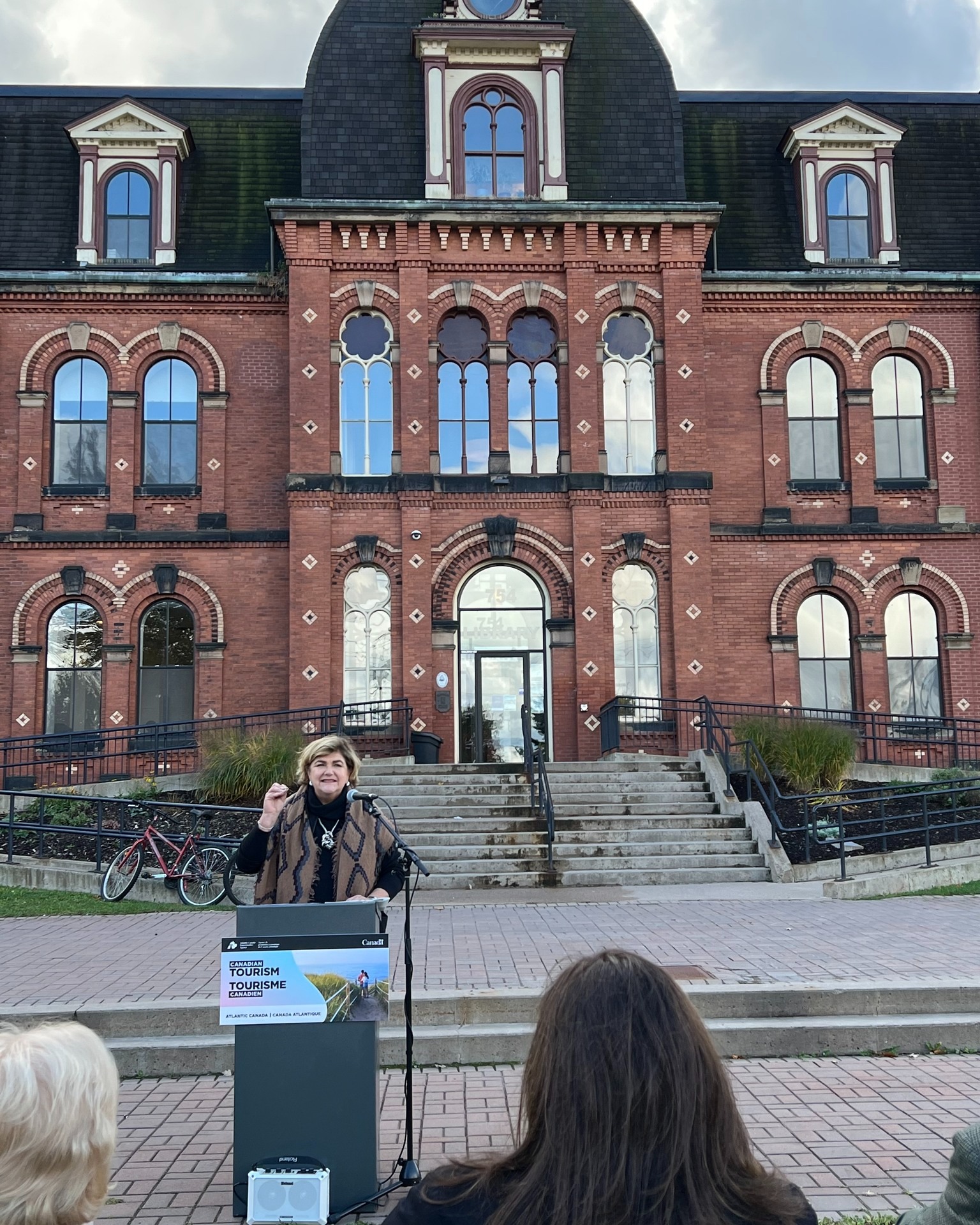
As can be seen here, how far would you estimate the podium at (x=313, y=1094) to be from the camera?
495cm

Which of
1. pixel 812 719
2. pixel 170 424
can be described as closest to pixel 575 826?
pixel 812 719

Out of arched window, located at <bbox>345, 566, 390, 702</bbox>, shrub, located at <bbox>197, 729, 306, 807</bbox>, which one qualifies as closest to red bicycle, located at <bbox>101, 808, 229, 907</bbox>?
shrub, located at <bbox>197, 729, 306, 807</bbox>

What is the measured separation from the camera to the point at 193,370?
76.0ft

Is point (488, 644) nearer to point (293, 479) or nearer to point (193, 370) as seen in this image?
point (293, 479)

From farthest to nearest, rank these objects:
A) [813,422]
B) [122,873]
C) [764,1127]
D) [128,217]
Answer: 1. [813,422]
2. [128,217]
3. [122,873]
4. [764,1127]

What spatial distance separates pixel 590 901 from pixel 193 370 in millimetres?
14363

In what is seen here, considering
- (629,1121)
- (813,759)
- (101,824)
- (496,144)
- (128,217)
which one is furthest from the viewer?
(128,217)

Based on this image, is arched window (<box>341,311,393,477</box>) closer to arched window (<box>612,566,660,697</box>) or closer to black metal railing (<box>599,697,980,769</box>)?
arched window (<box>612,566,660,697</box>)

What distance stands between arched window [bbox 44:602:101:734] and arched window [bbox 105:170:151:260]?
22.9 ft

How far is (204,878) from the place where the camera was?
14.1 m

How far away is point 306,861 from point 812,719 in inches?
627

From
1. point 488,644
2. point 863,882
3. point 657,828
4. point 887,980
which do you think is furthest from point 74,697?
point 887,980

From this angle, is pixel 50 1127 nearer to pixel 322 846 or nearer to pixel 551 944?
pixel 322 846

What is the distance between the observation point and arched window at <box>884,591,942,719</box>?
22719mm
